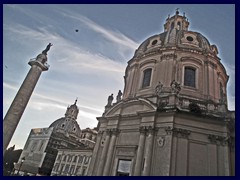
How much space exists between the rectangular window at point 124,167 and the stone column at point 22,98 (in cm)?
841

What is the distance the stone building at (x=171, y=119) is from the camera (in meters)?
13.0

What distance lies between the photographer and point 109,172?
14.5m

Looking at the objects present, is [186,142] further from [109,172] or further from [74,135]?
[74,135]

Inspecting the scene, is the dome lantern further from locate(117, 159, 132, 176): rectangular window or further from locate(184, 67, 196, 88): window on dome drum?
locate(117, 159, 132, 176): rectangular window

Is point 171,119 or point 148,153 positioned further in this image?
point 171,119

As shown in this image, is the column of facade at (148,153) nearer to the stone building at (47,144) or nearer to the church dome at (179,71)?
the church dome at (179,71)

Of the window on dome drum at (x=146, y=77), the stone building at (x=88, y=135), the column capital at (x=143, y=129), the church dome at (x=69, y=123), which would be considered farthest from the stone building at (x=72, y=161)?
the column capital at (x=143, y=129)

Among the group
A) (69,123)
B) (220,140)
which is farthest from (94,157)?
(69,123)

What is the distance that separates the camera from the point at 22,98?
651 inches

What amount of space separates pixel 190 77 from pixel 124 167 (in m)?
9.35

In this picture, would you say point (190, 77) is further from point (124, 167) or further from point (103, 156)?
point (103, 156)

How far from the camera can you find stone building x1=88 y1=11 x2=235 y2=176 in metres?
13.0

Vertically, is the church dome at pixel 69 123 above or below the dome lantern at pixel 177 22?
below
